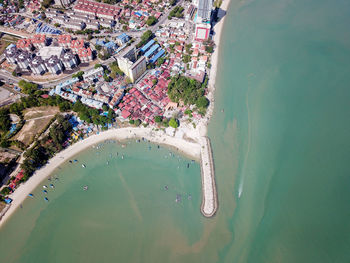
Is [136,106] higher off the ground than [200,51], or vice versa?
[200,51]

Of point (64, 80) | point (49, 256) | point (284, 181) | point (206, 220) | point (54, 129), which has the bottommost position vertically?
point (49, 256)

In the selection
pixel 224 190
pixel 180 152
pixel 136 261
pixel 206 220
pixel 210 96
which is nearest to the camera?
pixel 136 261

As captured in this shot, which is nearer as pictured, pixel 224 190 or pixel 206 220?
pixel 206 220

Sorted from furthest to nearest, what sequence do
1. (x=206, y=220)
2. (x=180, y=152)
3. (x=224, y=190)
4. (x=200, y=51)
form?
(x=200, y=51) < (x=180, y=152) < (x=224, y=190) < (x=206, y=220)

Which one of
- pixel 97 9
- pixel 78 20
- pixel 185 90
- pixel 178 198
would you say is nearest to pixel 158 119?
pixel 185 90

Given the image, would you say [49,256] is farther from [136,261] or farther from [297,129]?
[297,129]

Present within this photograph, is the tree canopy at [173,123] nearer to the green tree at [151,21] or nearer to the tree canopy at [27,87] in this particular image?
the tree canopy at [27,87]

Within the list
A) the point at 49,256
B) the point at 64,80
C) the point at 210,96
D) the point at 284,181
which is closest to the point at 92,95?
the point at 64,80

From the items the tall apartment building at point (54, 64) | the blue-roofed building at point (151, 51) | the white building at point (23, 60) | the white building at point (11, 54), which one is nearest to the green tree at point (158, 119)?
the blue-roofed building at point (151, 51)
